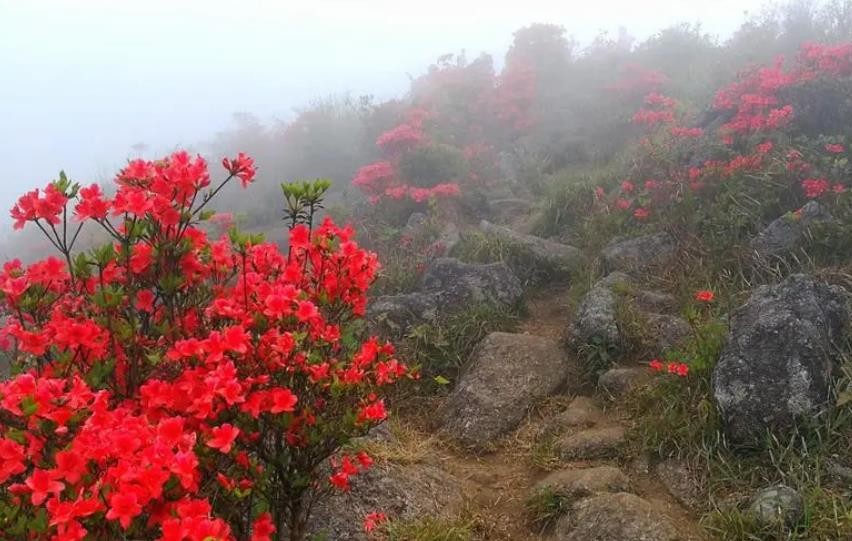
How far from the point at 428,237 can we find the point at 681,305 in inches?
161

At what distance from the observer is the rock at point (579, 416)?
4.53m

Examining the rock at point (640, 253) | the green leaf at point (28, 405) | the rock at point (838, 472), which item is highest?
the green leaf at point (28, 405)

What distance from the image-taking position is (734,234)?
19.5 feet

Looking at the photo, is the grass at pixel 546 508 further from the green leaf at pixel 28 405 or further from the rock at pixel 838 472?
the green leaf at pixel 28 405

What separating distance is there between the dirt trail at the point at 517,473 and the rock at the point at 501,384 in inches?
4.3

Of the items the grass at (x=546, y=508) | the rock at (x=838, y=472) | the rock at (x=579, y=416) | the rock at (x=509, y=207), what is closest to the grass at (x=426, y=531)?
the grass at (x=546, y=508)

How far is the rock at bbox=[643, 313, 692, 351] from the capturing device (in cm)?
504

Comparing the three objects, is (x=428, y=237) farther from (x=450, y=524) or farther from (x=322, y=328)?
(x=322, y=328)

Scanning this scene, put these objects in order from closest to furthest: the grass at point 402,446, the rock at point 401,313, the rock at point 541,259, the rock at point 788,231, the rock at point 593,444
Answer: the grass at point 402,446
the rock at point 593,444
the rock at point 788,231
the rock at point 401,313
the rock at point 541,259

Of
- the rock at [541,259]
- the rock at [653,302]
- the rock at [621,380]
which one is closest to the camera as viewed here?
the rock at [621,380]

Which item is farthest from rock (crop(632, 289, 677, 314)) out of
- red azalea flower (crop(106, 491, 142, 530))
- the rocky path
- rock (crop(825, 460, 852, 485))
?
red azalea flower (crop(106, 491, 142, 530))

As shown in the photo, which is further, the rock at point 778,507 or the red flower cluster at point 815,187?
the red flower cluster at point 815,187

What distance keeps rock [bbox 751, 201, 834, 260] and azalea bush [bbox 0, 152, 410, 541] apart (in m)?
4.11

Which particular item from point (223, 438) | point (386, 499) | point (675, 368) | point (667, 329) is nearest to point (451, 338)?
point (667, 329)
